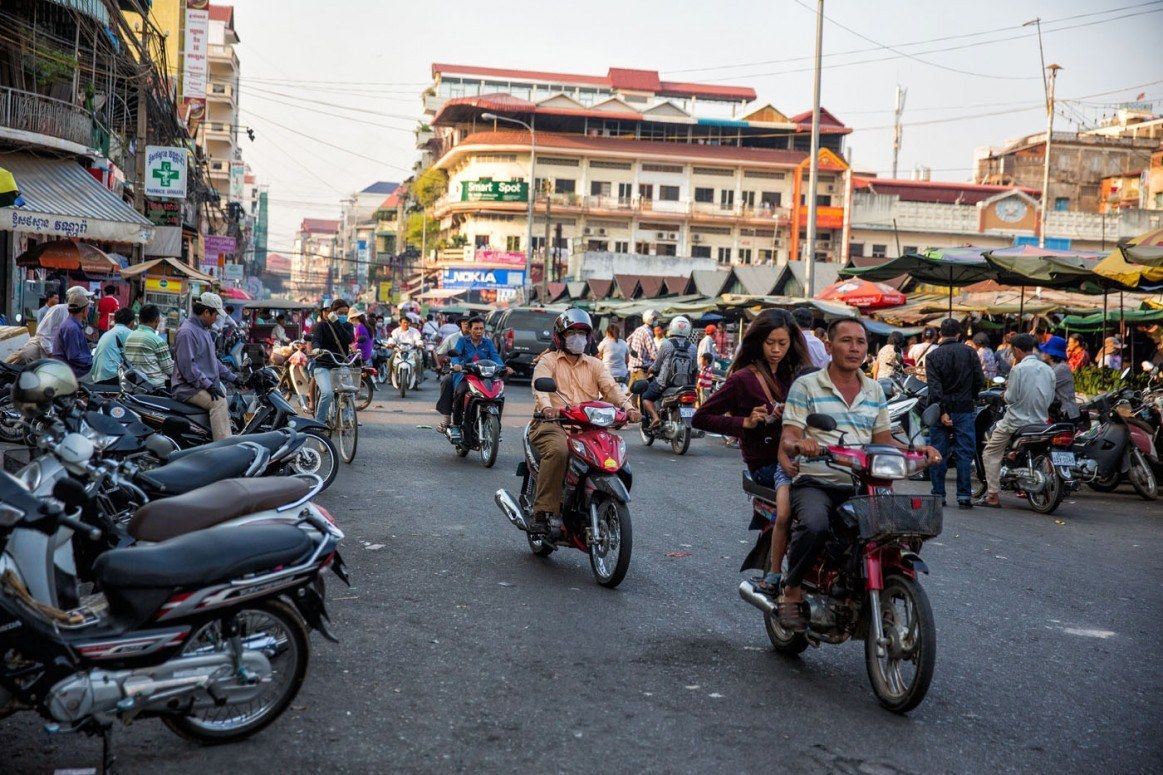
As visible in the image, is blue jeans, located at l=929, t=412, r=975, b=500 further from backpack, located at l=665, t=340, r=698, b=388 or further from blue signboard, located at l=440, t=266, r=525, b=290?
blue signboard, located at l=440, t=266, r=525, b=290

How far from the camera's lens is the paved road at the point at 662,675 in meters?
4.37

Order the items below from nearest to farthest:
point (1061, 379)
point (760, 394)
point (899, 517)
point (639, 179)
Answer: point (899, 517), point (760, 394), point (1061, 379), point (639, 179)

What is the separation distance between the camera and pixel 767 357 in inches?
255

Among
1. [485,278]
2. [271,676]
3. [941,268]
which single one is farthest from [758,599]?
[485,278]

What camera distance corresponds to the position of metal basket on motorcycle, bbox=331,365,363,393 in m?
13.2

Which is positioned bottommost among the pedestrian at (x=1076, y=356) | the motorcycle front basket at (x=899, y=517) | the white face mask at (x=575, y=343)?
the motorcycle front basket at (x=899, y=517)

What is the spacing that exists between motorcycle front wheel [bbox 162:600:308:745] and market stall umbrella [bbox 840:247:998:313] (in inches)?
525

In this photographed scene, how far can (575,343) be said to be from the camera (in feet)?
26.3

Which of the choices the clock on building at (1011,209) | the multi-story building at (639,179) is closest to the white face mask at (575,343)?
the clock on building at (1011,209)

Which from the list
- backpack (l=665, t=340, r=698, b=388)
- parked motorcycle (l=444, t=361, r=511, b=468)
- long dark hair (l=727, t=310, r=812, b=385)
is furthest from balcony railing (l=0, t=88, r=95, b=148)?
long dark hair (l=727, t=310, r=812, b=385)

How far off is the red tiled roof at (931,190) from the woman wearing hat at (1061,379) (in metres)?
62.3

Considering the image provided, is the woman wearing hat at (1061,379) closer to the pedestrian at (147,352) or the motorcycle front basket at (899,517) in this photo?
the motorcycle front basket at (899,517)

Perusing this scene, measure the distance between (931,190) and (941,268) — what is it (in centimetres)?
5960

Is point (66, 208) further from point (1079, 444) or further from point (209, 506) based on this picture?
point (209, 506)
